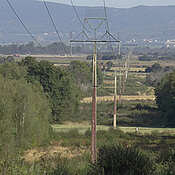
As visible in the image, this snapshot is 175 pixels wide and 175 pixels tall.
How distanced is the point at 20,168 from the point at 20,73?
52553 mm

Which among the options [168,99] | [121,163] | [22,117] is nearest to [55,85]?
[168,99]

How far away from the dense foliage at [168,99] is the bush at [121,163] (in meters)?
46.7

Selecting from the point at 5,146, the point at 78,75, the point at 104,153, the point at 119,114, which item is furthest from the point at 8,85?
the point at 78,75

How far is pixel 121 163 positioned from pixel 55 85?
53.2 metres

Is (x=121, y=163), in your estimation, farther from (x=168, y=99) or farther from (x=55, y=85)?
(x=168, y=99)

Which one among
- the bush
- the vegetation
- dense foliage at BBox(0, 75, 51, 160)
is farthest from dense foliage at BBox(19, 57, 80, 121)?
the bush

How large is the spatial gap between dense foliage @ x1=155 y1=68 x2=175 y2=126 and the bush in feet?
153

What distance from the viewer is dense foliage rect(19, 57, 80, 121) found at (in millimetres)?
64750

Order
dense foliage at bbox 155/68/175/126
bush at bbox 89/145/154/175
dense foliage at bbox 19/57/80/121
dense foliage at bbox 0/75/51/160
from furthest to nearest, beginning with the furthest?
dense foliage at bbox 19/57/80/121 < dense foliage at bbox 155/68/175/126 < dense foliage at bbox 0/75/51/160 < bush at bbox 89/145/154/175

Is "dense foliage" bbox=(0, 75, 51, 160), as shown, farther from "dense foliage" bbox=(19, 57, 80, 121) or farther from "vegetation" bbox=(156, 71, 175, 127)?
"dense foliage" bbox=(19, 57, 80, 121)

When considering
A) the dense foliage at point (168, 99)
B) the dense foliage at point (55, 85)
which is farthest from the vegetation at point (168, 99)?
the dense foliage at point (55, 85)

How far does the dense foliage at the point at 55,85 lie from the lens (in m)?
64.8

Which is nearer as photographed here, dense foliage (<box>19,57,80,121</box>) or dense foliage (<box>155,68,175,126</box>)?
dense foliage (<box>155,68,175,126</box>)

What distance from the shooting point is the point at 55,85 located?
65.1m
